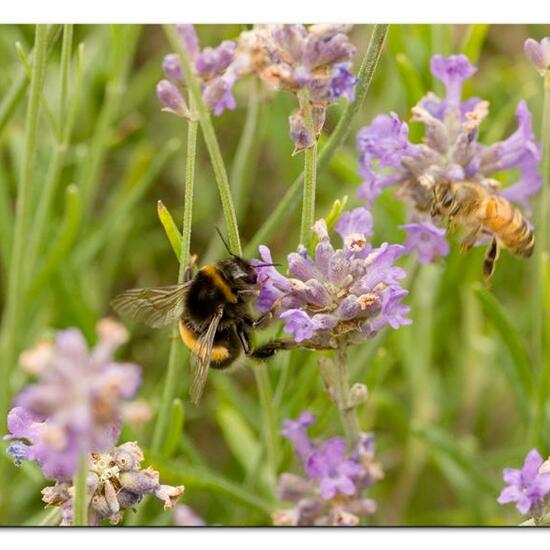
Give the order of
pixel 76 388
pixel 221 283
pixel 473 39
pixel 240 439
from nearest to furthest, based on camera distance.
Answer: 1. pixel 76 388
2. pixel 221 283
3. pixel 473 39
4. pixel 240 439

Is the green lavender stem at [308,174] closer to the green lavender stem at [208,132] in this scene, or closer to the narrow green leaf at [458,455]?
the green lavender stem at [208,132]

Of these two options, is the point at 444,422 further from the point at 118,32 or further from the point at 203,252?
the point at 118,32

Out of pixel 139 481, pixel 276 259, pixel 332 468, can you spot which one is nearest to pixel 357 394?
pixel 332 468

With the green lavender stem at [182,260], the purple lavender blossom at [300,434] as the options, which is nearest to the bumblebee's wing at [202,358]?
the green lavender stem at [182,260]

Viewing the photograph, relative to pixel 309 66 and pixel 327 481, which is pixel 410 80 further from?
pixel 327 481

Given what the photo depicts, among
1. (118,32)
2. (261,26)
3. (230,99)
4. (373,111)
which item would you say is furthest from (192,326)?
(373,111)

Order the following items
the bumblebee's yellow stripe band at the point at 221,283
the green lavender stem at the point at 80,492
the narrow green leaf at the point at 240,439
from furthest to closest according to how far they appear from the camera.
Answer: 1. the narrow green leaf at the point at 240,439
2. the bumblebee's yellow stripe band at the point at 221,283
3. the green lavender stem at the point at 80,492
